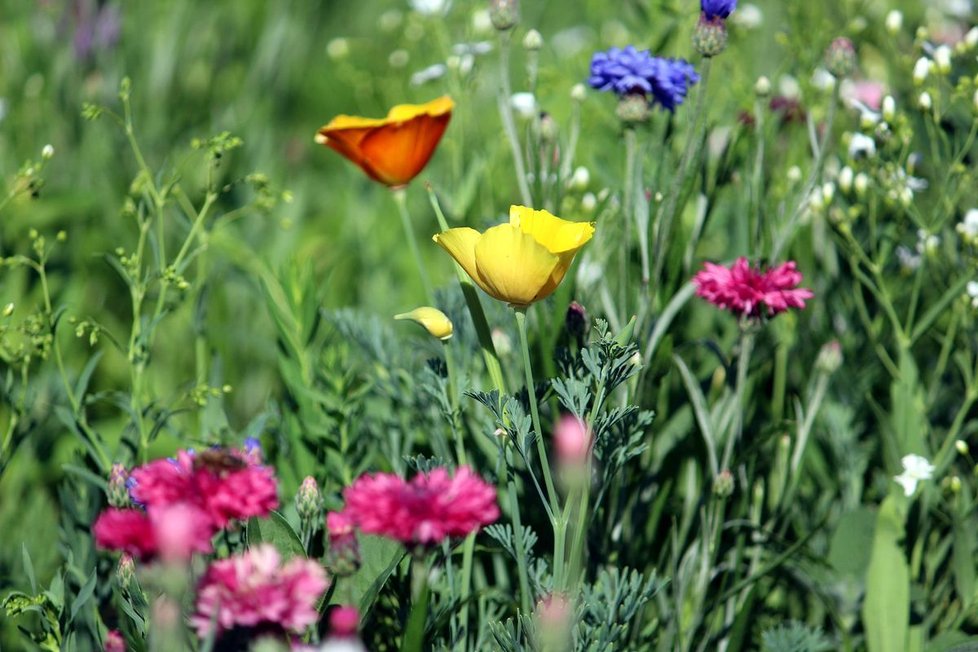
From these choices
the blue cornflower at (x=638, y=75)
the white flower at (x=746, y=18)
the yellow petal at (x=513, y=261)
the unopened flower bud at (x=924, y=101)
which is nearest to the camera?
the yellow petal at (x=513, y=261)

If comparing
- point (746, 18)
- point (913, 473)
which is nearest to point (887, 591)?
point (913, 473)

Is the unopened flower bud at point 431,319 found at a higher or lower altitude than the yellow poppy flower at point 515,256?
lower

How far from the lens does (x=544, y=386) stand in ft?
3.57

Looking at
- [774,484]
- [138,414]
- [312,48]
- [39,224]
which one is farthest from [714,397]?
[312,48]

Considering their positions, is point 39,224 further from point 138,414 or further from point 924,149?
point 924,149

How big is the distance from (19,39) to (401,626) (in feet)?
5.57

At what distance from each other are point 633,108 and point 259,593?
0.73 m

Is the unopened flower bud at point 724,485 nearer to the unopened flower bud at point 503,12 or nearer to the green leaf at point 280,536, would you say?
the green leaf at point 280,536

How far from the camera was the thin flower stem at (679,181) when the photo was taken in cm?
110

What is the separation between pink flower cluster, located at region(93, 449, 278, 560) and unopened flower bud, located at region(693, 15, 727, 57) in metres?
0.62

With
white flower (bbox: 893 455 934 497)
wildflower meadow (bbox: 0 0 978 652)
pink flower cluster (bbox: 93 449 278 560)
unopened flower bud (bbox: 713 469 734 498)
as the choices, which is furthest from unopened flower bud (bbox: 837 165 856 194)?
pink flower cluster (bbox: 93 449 278 560)

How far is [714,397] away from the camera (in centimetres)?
142

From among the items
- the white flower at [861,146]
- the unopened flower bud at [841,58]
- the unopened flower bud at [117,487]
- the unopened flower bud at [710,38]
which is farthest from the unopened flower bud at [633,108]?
the unopened flower bud at [117,487]

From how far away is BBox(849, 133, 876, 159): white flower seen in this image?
4.55 feet
